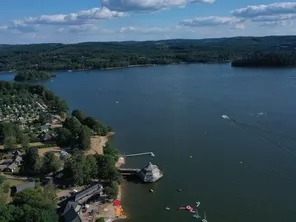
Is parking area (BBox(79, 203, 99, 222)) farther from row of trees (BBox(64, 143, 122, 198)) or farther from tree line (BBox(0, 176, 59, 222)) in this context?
row of trees (BBox(64, 143, 122, 198))

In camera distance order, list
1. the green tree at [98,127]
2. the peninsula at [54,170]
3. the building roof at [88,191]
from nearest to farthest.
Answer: the peninsula at [54,170], the building roof at [88,191], the green tree at [98,127]

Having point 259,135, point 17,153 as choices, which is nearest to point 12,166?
point 17,153

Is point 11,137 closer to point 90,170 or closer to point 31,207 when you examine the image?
point 90,170

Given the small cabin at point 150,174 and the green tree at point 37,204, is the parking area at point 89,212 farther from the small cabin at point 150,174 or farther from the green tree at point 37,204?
the small cabin at point 150,174

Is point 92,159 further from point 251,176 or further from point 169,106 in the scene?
point 169,106

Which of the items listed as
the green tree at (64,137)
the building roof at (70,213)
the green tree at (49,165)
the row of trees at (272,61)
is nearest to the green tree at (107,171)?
the green tree at (49,165)
